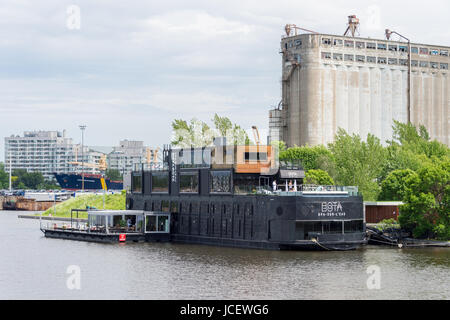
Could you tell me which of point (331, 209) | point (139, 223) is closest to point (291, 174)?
point (331, 209)

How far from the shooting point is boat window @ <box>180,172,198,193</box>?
78750 millimetres

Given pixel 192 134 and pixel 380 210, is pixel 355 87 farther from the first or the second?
pixel 380 210

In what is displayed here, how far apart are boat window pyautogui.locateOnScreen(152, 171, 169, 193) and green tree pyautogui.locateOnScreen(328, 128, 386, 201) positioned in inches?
1068

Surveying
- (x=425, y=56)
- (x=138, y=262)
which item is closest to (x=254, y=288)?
(x=138, y=262)

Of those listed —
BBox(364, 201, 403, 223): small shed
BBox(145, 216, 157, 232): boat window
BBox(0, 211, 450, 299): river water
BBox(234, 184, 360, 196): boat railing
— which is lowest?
BBox(0, 211, 450, 299): river water

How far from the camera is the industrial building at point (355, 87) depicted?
520ft

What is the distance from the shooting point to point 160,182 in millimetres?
84938

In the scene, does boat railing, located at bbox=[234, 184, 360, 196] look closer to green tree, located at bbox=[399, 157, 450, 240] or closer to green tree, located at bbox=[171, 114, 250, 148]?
green tree, located at bbox=[399, 157, 450, 240]

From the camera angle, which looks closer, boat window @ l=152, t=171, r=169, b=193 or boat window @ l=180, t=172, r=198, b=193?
boat window @ l=180, t=172, r=198, b=193

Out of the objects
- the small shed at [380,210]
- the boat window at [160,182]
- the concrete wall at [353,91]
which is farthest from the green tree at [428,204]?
the concrete wall at [353,91]

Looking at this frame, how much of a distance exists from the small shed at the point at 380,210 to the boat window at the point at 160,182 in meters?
21.0

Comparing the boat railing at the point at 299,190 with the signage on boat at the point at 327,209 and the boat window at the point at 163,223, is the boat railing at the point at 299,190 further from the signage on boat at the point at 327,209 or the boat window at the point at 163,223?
the boat window at the point at 163,223

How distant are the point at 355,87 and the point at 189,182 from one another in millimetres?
93628

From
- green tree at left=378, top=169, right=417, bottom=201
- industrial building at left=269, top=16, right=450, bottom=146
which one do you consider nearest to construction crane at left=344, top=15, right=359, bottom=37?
industrial building at left=269, top=16, right=450, bottom=146
